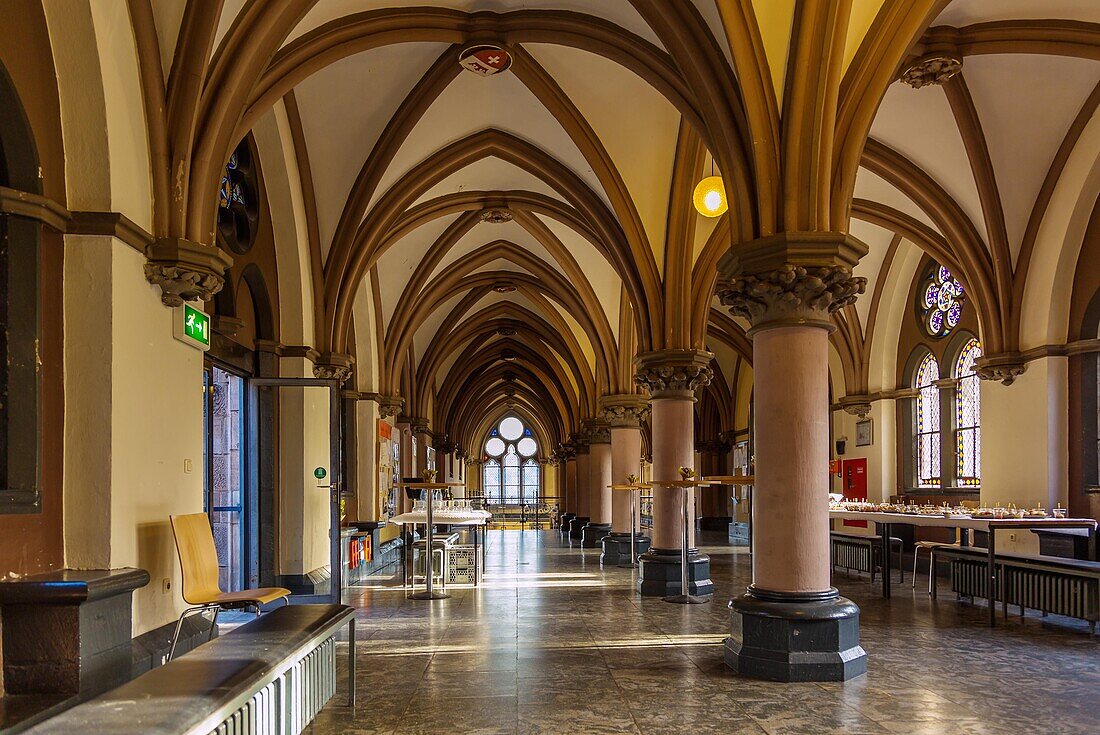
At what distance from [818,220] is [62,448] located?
17.2ft

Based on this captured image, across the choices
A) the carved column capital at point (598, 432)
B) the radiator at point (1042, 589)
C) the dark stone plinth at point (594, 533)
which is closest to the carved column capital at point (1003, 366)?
the radiator at point (1042, 589)

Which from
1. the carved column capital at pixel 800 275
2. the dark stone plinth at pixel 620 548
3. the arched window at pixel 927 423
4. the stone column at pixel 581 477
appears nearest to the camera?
the carved column capital at pixel 800 275

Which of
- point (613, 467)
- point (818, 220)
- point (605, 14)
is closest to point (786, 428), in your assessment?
point (818, 220)

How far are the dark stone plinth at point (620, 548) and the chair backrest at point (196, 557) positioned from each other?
939 cm

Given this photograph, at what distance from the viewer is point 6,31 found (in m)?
5.25

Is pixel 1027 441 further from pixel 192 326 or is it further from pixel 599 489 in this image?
pixel 192 326

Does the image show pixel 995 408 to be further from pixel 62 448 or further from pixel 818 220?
pixel 62 448

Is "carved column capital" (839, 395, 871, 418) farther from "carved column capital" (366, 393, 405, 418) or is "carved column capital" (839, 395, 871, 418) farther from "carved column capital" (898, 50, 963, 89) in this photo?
"carved column capital" (898, 50, 963, 89)

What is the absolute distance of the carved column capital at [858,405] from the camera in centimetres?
1745

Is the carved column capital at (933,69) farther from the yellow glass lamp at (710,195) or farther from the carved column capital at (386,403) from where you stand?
the carved column capital at (386,403)

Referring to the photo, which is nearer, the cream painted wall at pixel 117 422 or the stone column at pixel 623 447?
the cream painted wall at pixel 117 422

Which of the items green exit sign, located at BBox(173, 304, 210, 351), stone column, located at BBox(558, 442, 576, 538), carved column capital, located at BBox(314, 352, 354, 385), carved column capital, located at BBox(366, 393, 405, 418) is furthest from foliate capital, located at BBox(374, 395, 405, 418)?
stone column, located at BBox(558, 442, 576, 538)

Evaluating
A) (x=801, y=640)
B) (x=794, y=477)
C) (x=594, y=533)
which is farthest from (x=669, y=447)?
(x=594, y=533)

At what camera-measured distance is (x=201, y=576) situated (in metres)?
6.23
